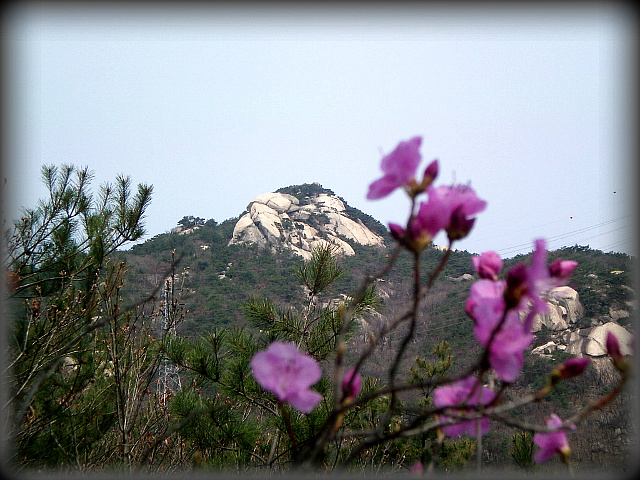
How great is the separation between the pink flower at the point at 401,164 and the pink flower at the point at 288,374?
7.2 inches

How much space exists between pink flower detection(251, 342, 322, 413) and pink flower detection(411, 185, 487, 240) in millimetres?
153

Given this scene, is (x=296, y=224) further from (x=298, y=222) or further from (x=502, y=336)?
(x=502, y=336)

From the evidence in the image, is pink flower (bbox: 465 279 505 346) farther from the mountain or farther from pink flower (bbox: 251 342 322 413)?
pink flower (bbox: 251 342 322 413)

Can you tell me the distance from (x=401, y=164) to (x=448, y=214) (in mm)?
66

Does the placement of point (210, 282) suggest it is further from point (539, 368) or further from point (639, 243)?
point (639, 243)

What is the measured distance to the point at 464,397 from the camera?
43 centimetres

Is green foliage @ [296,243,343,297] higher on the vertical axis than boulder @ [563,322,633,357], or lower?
higher

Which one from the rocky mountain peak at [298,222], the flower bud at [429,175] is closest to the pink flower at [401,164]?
the flower bud at [429,175]

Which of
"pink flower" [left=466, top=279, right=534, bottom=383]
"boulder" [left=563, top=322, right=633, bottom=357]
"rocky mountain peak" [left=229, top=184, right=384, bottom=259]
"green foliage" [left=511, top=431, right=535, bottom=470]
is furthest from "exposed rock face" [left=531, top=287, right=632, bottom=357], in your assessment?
"rocky mountain peak" [left=229, top=184, right=384, bottom=259]

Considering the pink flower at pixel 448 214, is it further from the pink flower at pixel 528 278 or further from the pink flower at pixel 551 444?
the pink flower at pixel 551 444

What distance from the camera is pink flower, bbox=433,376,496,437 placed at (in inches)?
15.8

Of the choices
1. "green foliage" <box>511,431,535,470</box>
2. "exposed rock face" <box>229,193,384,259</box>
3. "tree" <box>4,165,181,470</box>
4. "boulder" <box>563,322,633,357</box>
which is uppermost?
"exposed rock face" <box>229,193,384,259</box>

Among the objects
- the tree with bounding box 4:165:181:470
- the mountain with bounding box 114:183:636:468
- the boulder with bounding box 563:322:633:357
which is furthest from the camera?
the boulder with bounding box 563:322:633:357

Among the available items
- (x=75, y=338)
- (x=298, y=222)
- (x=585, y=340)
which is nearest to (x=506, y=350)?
(x=75, y=338)
